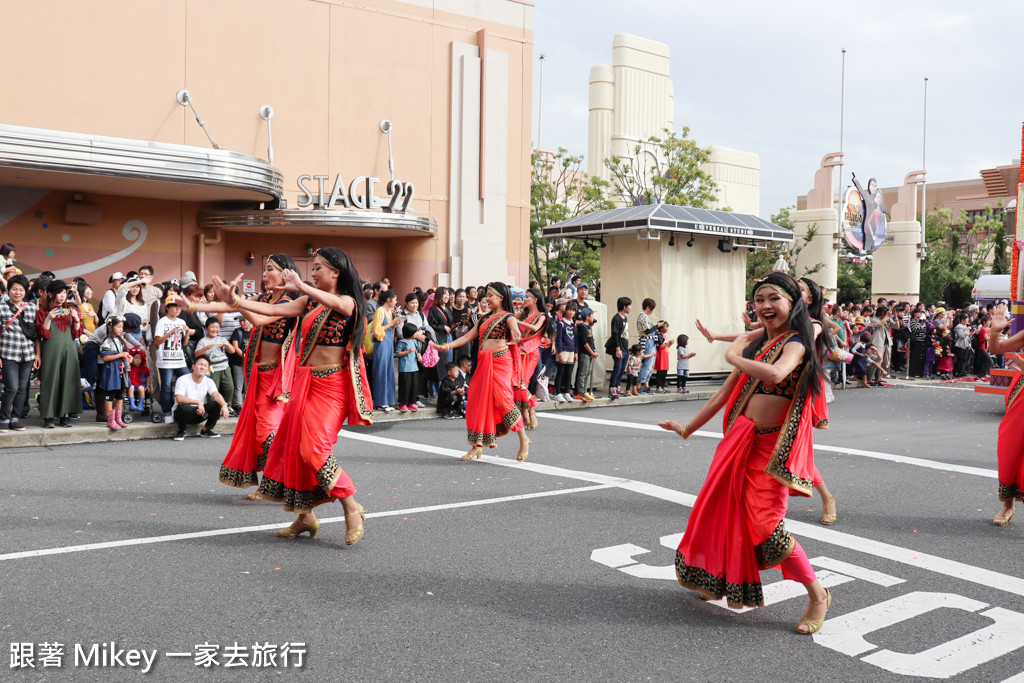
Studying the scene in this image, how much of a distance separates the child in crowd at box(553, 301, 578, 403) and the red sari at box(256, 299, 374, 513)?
8925 millimetres

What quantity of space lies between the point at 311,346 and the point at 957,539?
15.2 ft

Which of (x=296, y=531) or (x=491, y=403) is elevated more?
(x=491, y=403)

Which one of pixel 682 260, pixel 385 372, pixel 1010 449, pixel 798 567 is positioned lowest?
pixel 798 567

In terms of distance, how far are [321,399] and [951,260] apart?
154ft

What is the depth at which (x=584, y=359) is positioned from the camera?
15391 millimetres

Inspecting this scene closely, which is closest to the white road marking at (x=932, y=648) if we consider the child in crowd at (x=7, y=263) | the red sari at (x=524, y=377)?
the red sari at (x=524, y=377)

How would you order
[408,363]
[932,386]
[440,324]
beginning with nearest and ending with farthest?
[408,363], [440,324], [932,386]

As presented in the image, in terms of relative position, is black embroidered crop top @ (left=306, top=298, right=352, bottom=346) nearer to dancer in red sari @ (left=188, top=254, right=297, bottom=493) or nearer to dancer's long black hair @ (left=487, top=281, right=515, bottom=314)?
dancer in red sari @ (left=188, top=254, right=297, bottom=493)

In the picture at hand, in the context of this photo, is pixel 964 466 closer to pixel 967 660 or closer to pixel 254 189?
pixel 967 660

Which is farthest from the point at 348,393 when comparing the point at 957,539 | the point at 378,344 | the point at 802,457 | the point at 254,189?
the point at 254,189

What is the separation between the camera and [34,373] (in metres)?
11.2

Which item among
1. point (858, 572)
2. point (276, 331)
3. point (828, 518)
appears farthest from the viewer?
point (276, 331)

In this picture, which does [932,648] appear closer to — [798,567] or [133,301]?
[798,567]

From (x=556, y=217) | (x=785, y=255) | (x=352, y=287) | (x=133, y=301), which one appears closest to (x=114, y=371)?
(x=133, y=301)
